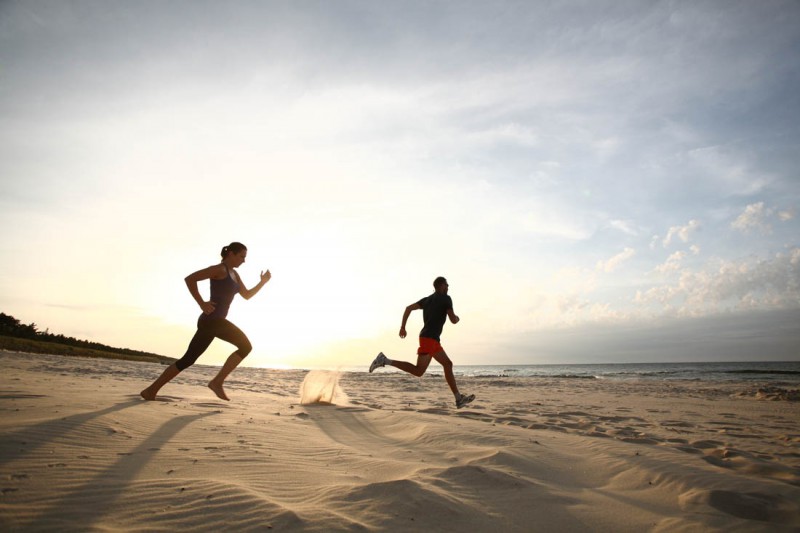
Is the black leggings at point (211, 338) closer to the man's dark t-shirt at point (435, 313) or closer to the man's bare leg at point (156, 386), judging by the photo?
the man's bare leg at point (156, 386)

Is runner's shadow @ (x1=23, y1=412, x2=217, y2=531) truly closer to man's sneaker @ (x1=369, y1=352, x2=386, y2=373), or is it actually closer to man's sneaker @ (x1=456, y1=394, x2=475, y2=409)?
man's sneaker @ (x1=456, y1=394, x2=475, y2=409)

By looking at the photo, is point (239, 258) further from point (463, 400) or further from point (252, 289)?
point (463, 400)

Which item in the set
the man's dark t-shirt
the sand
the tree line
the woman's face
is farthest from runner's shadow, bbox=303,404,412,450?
the tree line

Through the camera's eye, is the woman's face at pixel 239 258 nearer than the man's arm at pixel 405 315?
Yes

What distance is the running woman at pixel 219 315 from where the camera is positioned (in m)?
5.07

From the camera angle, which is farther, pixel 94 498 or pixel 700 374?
pixel 700 374

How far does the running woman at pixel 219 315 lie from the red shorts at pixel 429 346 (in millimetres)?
2798

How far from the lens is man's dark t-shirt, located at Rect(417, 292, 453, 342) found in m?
7.08

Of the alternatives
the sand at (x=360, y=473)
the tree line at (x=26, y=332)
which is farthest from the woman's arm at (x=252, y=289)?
the tree line at (x=26, y=332)

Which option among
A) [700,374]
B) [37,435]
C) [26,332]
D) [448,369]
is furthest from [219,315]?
[700,374]

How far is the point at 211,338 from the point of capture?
210 inches

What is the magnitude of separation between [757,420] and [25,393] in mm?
9840

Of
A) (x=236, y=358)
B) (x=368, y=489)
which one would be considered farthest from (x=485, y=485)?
(x=236, y=358)

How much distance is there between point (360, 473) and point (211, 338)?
331cm
